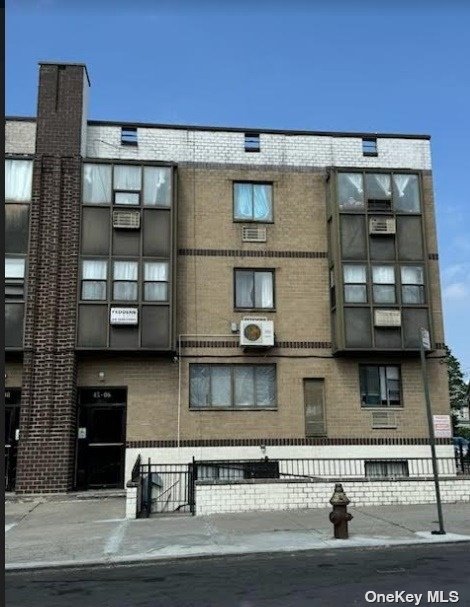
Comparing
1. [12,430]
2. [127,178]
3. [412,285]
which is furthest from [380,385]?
[12,430]

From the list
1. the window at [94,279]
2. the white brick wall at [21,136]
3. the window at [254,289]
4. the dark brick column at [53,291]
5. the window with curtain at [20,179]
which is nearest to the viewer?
the dark brick column at [53,291]

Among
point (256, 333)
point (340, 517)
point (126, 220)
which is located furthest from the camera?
point (256, 333)

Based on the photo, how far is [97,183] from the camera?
65.1 ft

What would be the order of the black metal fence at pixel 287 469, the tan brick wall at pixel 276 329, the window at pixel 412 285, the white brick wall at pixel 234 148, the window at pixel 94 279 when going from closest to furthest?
the black metal fence at pixel 287 469 → the window at pixel 94 279 → the tan brick wall at pixel 276 329 → the window at pixel 412 285 → the white brick wall at pixel 234 148

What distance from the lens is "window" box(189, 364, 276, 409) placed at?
774 inches

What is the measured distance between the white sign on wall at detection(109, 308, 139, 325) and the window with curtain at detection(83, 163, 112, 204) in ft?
11.2

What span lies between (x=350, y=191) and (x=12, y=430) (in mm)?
12548

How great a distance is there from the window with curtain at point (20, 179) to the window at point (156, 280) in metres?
4.15

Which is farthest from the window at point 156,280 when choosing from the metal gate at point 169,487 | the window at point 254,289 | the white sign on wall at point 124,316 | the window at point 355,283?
the window at point 355,283

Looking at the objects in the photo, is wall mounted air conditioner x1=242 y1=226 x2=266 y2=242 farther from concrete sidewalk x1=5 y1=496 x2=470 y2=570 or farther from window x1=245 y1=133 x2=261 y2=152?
concrete sidewalk x1=5 y1=496 x2=470 y2=570

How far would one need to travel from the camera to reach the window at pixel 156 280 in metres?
19.3

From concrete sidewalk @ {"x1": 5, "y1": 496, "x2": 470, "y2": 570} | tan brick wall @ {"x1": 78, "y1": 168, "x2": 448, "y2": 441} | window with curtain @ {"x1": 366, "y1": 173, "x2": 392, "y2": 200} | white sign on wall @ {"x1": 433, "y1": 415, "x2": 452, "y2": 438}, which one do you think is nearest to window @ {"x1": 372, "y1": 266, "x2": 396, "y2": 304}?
tan brick wall @ {"x1": 78, "y1": 168, "x2": 448, "y2": 441}

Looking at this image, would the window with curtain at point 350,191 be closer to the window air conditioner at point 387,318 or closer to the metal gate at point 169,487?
the window air conditioner at point 387,318

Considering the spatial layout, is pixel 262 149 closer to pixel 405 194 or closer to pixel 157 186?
pixel 157 186
